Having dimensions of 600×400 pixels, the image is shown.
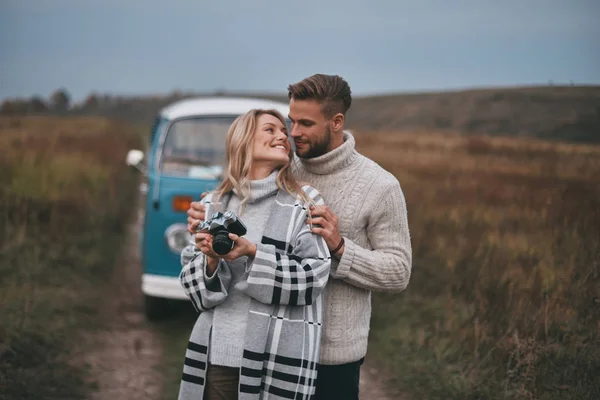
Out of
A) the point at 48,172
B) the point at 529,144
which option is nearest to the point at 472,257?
the point at 529,144

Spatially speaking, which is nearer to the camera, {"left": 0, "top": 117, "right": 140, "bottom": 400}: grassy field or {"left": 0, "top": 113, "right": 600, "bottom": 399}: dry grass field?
{"left": 0, "top": 113, "right": 600, "bottom": 399}: dry grass field

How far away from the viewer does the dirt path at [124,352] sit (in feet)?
15.1

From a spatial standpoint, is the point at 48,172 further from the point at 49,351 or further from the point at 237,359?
the point at 237,359

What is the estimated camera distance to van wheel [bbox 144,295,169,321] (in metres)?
6.14

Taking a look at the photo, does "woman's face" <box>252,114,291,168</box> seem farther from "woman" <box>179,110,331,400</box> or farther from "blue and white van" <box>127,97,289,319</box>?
"blue and white van" <box>127,97,289,319</box>

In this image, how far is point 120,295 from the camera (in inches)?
275

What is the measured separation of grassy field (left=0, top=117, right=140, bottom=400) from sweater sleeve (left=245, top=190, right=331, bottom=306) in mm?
2674

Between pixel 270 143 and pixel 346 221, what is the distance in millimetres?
417

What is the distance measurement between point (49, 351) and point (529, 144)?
4628 millimetres

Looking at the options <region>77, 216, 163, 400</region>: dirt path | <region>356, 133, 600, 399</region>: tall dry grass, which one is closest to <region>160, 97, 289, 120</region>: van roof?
<region>77, 216, 163, 400</region>: dirt path

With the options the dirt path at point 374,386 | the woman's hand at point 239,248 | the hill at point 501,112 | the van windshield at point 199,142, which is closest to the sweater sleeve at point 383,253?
the woman's hand at point 239,248

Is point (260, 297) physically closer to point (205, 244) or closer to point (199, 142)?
point (205, 244)

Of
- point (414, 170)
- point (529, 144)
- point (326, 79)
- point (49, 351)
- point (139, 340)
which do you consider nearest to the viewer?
point (326, 79)

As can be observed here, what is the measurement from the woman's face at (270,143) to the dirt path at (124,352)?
107 inches
